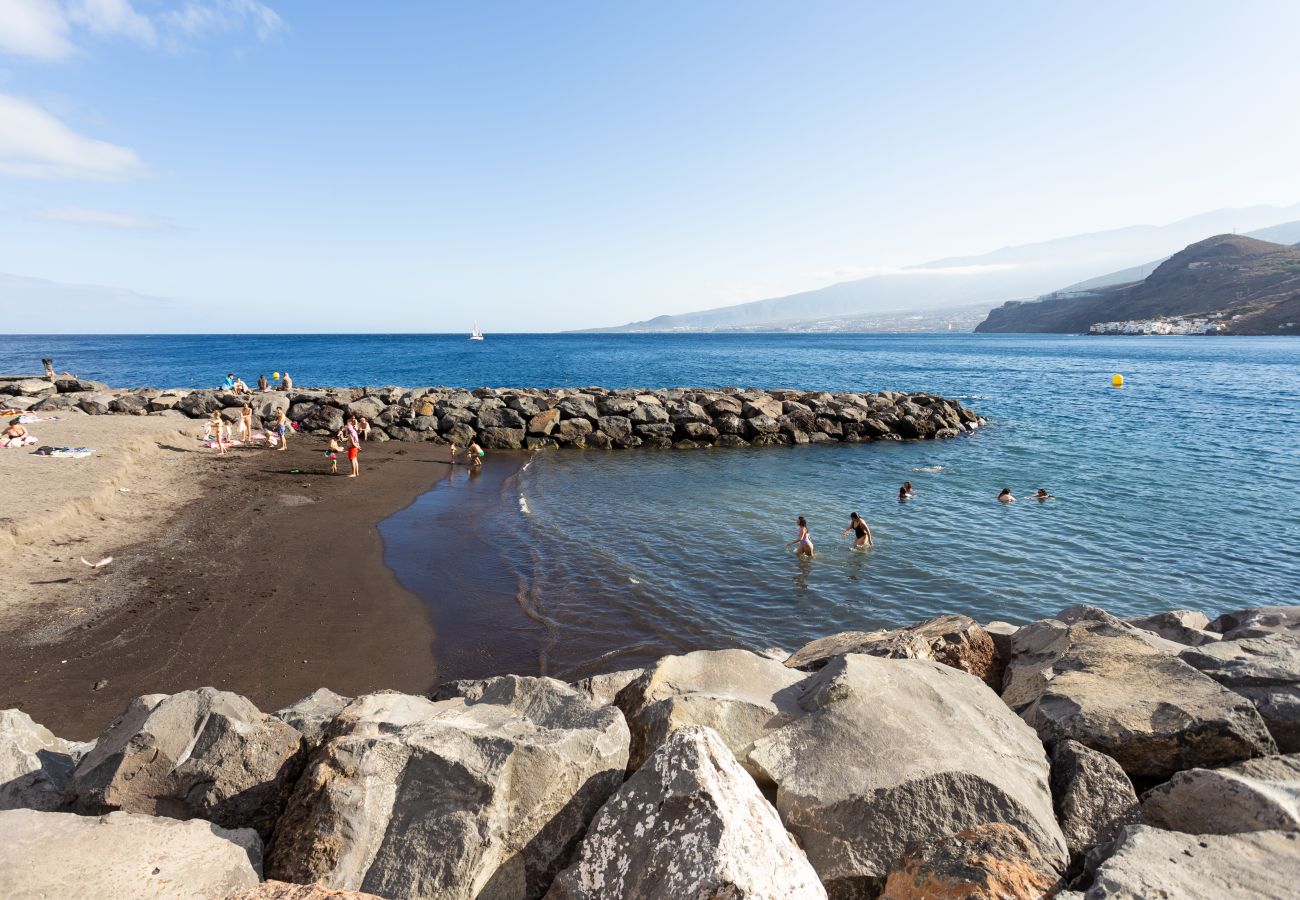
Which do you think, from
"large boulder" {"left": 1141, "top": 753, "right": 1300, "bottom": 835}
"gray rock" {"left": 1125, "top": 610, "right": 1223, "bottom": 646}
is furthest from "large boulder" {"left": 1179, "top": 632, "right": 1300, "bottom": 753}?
"gray rock" {"left": 1125, "top": 610, "right": 1223, "bottom": 646}

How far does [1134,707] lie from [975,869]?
2893mm

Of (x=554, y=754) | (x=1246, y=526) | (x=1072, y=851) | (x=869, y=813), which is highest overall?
(x=554, y=754)

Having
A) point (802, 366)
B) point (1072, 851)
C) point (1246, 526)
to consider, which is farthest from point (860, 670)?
point (802, 366)

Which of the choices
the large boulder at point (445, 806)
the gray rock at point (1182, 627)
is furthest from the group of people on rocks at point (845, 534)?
the large boulder at point (445, 806)

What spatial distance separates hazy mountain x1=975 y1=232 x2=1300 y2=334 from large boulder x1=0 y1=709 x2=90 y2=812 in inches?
6383

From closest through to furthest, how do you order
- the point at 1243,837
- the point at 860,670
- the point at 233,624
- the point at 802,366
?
the point at 1243,837
the point at 860,670
the point at 233,624
the point at 802,366

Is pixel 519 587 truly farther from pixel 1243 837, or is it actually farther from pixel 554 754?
pixel 1243 837

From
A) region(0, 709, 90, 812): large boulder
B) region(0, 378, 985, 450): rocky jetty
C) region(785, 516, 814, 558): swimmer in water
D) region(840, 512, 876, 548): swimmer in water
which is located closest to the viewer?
region(0, 709, 90, 812): large boulder

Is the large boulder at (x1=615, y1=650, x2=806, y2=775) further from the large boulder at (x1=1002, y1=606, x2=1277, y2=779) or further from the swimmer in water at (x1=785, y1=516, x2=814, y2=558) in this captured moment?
the swimmer in water at (x1=785, y1=516, x2=814, y2=558)

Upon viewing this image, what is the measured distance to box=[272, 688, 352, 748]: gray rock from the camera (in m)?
5.35

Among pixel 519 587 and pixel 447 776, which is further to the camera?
pixel 519 587

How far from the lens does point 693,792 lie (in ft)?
11.8

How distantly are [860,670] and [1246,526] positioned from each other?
20.0 meters

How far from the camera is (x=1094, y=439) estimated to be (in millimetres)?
32594
